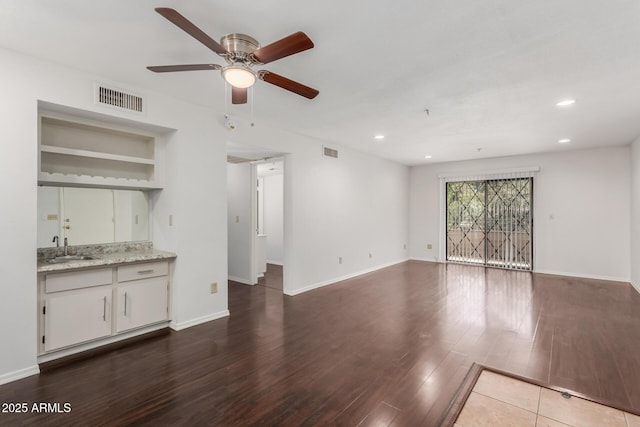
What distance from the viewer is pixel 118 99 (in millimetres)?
2971

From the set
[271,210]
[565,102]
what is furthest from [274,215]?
[565,102]

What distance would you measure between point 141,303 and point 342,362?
2.19 m

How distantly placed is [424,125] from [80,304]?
14.9ft

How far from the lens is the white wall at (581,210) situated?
18.6 ft

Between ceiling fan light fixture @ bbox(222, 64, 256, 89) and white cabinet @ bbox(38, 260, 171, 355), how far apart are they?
2.25 m

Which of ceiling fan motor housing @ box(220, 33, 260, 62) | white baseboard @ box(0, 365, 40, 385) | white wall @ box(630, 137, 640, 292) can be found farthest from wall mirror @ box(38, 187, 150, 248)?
white wall @ box(630, 137, 640, 292)

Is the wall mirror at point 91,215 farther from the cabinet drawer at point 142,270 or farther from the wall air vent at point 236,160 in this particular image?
the wall air vent at point 236,160

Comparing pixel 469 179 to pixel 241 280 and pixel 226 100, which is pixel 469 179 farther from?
pixel 226 100

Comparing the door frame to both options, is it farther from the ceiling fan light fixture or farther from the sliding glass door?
the ceiling fan light fixture

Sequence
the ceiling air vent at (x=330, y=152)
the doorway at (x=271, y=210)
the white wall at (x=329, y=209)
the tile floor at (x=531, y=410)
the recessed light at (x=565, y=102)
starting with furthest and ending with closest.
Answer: the doorway at (x=271, y=210) < the ceiling air vent at (x=330, y=152) < the white wall at (x=329, y=209) < the recessed light at (x=565, y=102) < the tile floor at (x=531, y=410)

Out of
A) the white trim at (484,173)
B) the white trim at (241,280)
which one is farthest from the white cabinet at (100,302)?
the white trim at (484,173)

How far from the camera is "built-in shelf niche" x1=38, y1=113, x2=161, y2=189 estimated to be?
291cm

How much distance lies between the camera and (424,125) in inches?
173

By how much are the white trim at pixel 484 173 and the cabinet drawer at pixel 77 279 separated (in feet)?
23.3
